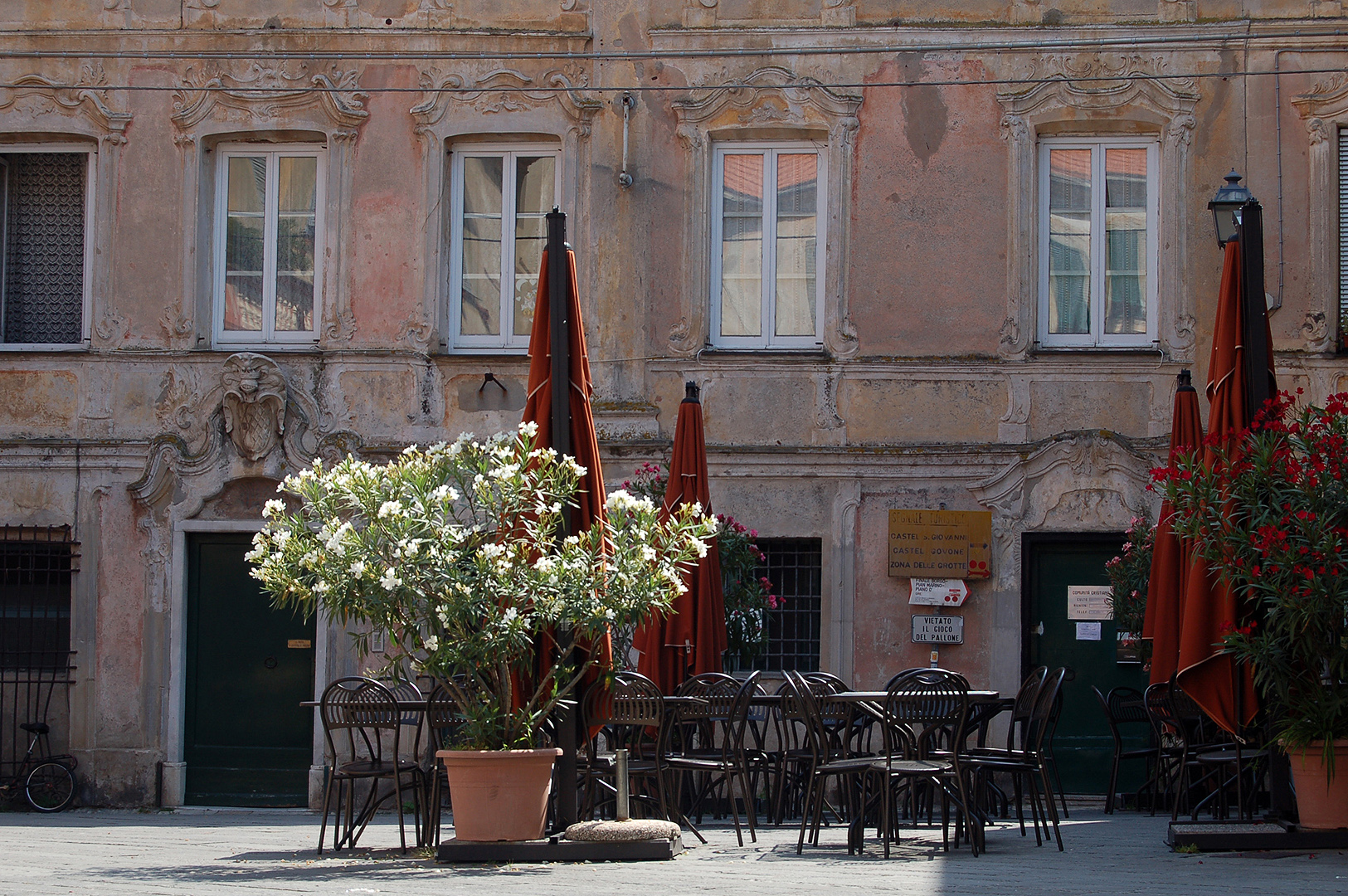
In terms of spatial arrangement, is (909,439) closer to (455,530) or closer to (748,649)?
(748,649)

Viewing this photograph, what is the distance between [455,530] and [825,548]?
20.4 ft

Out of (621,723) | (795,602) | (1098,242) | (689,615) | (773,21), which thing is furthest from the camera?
(773,21)

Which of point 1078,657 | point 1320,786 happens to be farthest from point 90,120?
point 1320,786

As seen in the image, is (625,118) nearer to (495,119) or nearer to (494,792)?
(495,119)

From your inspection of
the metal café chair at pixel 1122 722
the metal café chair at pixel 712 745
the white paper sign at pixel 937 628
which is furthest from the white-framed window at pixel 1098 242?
the metal café chair at pixel 712 745

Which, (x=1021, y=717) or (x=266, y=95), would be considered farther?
(x=266, y=95)

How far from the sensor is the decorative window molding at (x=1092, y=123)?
1330cm

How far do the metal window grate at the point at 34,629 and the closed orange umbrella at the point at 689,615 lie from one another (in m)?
5.51

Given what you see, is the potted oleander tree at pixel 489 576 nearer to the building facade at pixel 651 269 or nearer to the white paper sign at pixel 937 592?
the white paper sign at pixel 937 592

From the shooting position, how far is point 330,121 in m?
13.8

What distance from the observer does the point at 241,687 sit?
1361cm

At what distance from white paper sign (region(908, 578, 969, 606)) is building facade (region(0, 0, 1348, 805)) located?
0.38 feet

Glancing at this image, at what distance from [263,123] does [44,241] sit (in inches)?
87.2

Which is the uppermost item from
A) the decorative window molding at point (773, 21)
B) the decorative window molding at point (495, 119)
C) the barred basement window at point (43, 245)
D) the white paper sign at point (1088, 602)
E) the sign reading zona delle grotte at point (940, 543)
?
the decorative window molding at point (773, 21)
